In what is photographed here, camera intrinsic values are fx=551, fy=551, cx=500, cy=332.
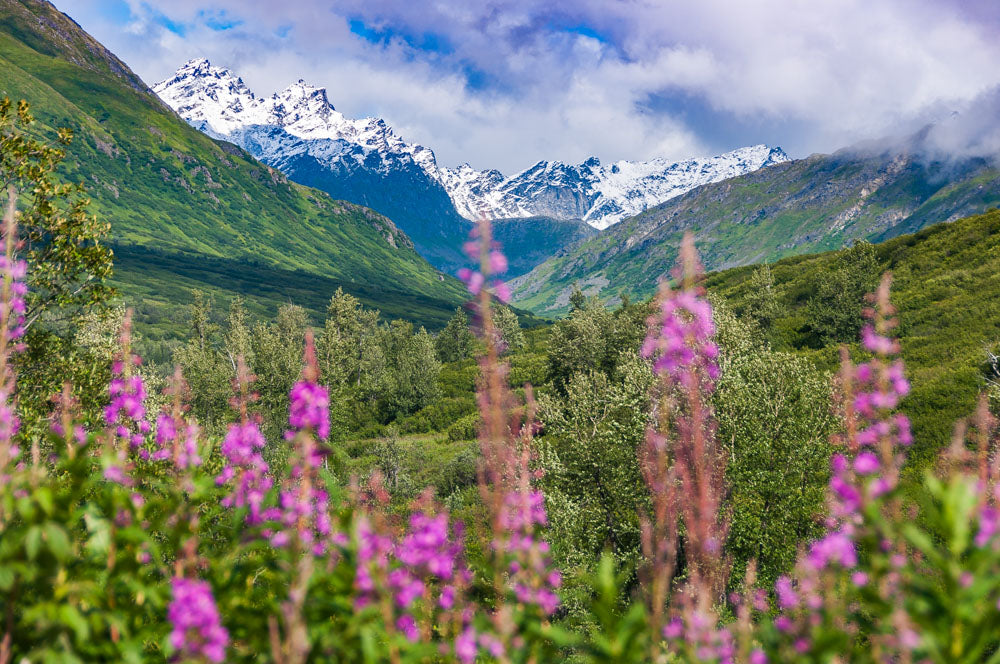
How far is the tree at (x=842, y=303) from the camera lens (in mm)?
68562

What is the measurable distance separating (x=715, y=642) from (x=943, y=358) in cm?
6232

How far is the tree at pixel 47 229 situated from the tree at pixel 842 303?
7267cm

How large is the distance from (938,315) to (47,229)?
77497 millimetres

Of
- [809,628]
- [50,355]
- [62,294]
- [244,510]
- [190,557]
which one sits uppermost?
[62,294]

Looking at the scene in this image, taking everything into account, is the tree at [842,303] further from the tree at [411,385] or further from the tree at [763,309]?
the tree at [411,385]

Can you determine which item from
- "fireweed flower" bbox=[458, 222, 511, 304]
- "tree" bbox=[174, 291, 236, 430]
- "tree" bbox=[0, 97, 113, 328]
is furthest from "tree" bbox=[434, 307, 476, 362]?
"fireweed flower" bbox=[458, 222, 511, 304]

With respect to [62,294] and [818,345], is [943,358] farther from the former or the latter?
[62,294]

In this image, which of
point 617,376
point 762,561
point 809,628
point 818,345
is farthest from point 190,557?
point 818,345

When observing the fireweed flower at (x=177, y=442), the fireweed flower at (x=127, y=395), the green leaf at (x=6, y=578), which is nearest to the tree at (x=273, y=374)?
the fireweed flower at (x=177, y=442)

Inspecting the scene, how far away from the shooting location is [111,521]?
13.6 feet

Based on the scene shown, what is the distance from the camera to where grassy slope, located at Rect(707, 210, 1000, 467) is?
140 ft

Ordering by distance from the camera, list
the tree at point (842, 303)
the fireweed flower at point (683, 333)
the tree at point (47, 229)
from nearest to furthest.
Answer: the fireweed flower at point (683, 333), the tree at point (47, 229), the tree at point (842, 303)

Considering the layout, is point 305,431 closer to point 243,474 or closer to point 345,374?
point 243,474

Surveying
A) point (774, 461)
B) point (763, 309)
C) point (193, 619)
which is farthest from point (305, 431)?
point (763, 309)
